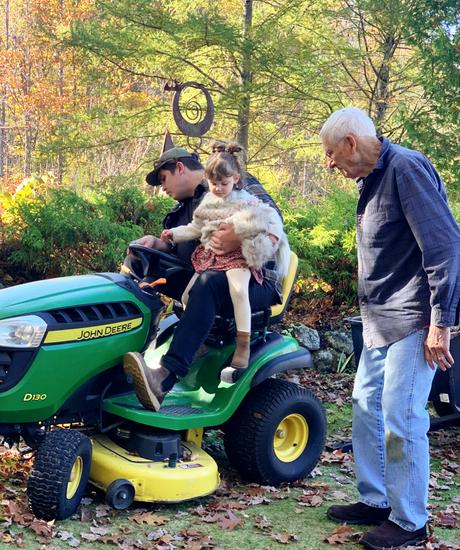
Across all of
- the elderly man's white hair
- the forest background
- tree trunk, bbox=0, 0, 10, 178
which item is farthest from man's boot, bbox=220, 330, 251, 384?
tree trunk, bbox=0, 0, 10, 178

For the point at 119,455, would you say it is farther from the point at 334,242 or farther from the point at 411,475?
the point at 334,242

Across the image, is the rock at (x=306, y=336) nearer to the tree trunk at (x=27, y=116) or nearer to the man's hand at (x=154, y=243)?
the man's hand at (x=154, y=243)

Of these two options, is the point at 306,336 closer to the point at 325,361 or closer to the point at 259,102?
the point at 325,361

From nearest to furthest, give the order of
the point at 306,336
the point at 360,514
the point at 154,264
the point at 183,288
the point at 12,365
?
the point at 12,365 → the point at 360,514 → the point at 154,264 → the point at 183,288 → the point at 306,336

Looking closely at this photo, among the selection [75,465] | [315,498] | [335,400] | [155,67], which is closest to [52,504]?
[75,465]

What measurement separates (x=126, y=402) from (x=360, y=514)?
4.11 feet

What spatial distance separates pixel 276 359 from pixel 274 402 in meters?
0.23

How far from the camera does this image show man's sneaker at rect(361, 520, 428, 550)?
3373 mm

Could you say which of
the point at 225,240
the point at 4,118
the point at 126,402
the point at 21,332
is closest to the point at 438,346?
the point at 225,240

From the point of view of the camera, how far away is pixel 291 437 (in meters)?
4.50

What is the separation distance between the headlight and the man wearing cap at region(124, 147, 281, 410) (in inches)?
17.9

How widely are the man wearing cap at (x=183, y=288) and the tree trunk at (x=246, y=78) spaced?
5.34 metres

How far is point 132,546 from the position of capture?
3.30 metres

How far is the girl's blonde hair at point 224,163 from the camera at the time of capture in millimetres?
4078
